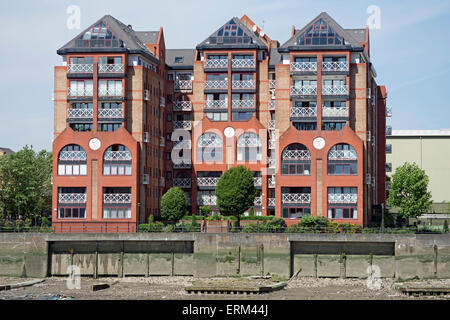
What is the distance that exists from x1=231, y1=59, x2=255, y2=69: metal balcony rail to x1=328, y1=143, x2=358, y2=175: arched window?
54.4 feet

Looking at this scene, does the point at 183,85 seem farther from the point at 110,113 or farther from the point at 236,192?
the point at 236,192

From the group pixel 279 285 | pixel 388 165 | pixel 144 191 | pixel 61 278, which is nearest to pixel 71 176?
pixel 144 191

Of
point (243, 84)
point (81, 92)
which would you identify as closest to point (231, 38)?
point (243, 84)

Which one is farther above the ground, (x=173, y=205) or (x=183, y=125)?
(x=183, y=125)

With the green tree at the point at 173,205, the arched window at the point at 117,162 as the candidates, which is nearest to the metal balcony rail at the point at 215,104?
the arched window at the point at 117,162

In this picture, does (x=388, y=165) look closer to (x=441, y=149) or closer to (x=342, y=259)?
(x=441, y=149)

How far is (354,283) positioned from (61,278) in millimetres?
30020

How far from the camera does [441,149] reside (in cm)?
13400

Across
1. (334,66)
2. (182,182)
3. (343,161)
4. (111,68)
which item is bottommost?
(182,182)

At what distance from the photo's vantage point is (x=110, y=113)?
88125 millimetres

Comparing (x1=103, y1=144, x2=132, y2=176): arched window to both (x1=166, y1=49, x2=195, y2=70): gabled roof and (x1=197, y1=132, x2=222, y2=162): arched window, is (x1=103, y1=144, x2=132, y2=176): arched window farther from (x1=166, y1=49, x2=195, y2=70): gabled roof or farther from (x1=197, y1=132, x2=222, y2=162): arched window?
(x1=166, y1=49, x2=195, y2=70): gabled roof

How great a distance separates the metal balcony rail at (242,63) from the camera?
93.7m

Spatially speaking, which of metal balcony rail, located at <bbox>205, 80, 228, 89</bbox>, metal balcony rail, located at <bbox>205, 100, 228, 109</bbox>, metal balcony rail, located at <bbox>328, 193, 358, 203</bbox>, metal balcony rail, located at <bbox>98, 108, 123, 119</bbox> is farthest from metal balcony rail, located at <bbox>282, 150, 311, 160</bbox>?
metal balcony rail, located at <bbox>98, 108, 123, 119</bbox>

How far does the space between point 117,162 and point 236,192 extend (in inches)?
606
